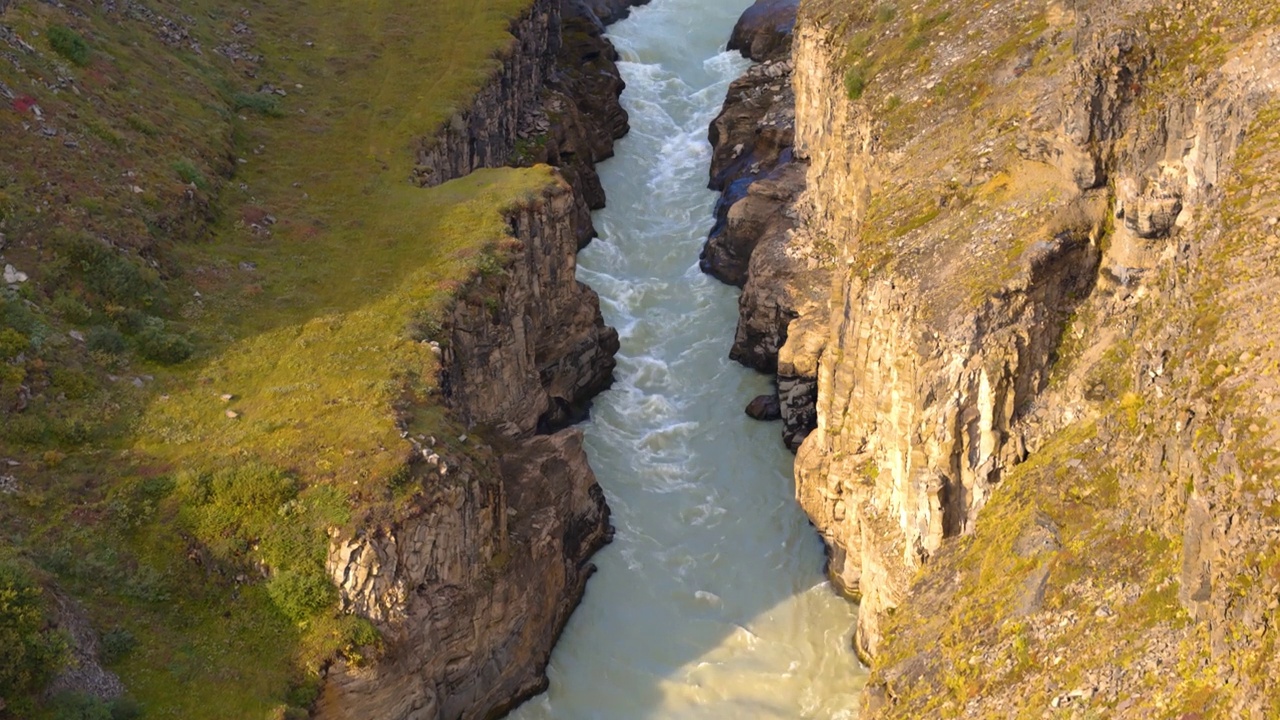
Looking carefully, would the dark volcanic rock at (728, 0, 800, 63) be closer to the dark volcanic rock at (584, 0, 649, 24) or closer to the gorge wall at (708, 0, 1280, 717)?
the dark volcanic rock at (584, 0, 649, 24)

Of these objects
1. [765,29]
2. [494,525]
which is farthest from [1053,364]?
[765,29]

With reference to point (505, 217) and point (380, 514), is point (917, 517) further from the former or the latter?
point (505, 217)

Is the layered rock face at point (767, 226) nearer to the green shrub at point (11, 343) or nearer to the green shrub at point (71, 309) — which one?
the green shrub at point (71, 309)

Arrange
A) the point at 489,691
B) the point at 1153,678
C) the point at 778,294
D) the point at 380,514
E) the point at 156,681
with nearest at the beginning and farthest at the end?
the point at 1153,678 → the point at 156,681 → the point at 380,514 → the point at 489,691 → the point at 778,294

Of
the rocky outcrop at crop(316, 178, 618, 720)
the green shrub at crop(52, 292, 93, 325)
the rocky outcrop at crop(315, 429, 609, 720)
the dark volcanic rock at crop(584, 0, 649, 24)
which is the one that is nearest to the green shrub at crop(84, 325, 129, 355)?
the green shrub at crop(52, 292, 93, 325)

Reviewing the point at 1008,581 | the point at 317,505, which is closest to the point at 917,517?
the point at 1008,581

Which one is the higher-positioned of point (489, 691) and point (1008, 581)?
point (1008, 581)
